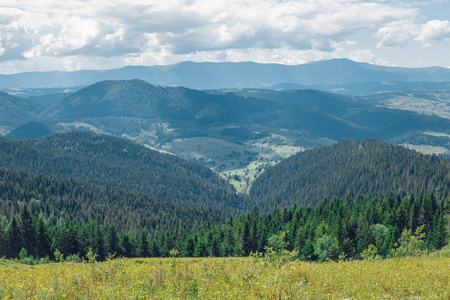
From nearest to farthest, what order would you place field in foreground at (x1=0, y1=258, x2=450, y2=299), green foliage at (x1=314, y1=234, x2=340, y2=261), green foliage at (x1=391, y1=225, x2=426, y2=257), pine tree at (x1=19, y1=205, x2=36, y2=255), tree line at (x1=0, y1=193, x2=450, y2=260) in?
1. field in foreground at (x1=0, y1=258, x2=450, y2=299)
2. green foliage at (x1=391, y1=225, x2=426, y2=257)
3. green foliage at (x1=314, y1=234, x2=340, y2=261)
4. tree line at (x1=0, y1=193, x2=450, y2=260)
5. pine tree at (x1=19, y1=205, x2=36, y2=255)

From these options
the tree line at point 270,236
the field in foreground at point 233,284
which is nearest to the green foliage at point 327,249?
the tree line at point 270,236

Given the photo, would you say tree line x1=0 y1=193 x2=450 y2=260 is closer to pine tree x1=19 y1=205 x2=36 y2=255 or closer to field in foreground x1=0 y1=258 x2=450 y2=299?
A: pine tree x1=19 y1=205 x2=36 y2=255

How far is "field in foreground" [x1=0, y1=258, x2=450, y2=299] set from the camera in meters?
19.3

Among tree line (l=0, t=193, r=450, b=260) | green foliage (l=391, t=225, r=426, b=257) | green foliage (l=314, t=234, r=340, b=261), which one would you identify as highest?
green foliage (l=391, t=225, r=426, b=257)

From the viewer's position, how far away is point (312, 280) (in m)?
22.9

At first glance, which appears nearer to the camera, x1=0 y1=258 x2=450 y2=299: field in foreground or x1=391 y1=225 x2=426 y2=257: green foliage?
x1=0 y1=258 x2=450 y2=299: field in foreground

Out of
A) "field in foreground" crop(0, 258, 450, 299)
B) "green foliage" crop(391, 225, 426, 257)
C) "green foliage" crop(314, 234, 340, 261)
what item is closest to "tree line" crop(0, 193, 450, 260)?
"green foliage" crop(314, 234, 340, 261)

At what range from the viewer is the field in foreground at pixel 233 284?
19.3 metres

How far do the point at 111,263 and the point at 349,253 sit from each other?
89.9 m

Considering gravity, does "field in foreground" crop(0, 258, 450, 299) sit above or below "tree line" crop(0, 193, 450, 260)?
above

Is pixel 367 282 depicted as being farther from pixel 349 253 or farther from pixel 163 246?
pixel 163 246

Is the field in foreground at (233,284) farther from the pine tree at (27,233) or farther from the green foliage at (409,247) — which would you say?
the pine tree at (27,233)

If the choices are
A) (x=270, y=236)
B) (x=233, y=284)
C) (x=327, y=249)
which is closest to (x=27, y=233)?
(x=270, y=236)

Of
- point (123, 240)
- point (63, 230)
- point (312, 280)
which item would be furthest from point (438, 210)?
point (63, 230)
